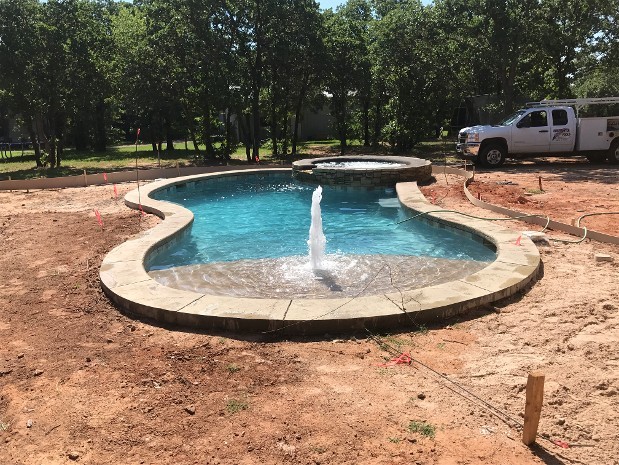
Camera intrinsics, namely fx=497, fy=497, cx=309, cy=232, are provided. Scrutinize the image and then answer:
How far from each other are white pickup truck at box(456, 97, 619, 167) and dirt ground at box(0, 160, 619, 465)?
1178cm

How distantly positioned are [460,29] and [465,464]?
2146 cm

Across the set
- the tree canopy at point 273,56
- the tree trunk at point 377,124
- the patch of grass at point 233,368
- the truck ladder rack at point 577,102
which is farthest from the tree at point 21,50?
the patch of grass at point 233,368

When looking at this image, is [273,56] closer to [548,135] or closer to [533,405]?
[548,135]

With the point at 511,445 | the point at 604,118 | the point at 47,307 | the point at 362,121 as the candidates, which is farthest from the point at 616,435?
the point at 362,121

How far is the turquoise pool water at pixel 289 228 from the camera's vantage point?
8234 mm

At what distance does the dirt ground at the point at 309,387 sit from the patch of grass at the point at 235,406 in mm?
12

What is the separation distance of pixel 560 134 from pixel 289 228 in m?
11.4

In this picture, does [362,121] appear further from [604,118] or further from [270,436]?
[270,436]

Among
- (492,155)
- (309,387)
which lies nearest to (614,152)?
(492,155)

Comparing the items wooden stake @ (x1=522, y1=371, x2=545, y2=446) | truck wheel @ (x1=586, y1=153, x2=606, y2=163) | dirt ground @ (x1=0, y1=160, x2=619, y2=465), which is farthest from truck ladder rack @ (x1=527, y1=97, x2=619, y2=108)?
wooden stake @ (x1=522, y1=371, x2=545, y2=446)

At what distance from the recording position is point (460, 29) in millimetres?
21078

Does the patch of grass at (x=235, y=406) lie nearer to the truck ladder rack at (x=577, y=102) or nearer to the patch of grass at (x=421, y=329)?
the patch of grass at (x=421, y=329)

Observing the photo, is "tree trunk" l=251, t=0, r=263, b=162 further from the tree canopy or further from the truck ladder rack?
the truck ladder rack

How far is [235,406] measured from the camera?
138 inches
